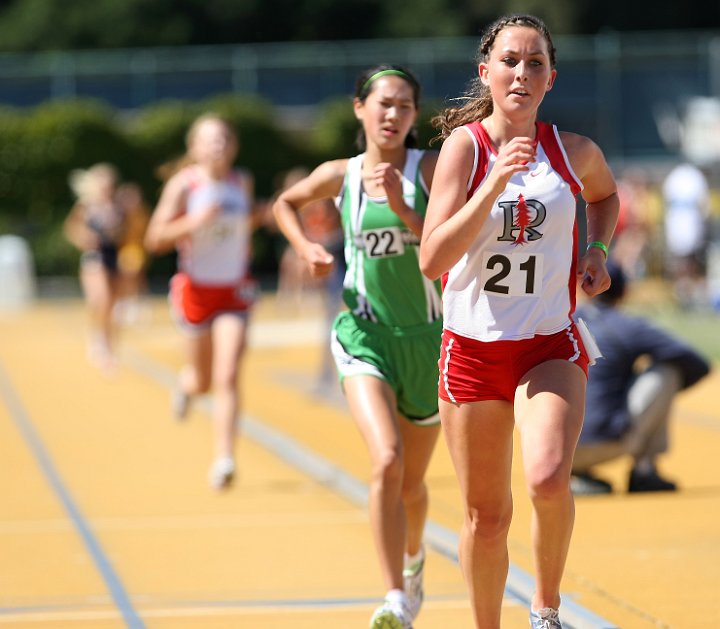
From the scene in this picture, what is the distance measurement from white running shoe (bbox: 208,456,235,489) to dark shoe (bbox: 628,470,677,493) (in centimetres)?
241

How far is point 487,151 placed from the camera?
5.29 metres

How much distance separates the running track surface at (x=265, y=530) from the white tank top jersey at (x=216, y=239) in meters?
1.36

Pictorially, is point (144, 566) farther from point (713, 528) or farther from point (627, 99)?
point (627, 99)

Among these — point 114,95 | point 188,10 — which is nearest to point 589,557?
point 114,95

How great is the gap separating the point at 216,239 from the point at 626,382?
294 centimetres

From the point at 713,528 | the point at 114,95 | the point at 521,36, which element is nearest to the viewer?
the point at 521,36

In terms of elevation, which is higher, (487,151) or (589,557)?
(487,151)

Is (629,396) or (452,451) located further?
(629,396)

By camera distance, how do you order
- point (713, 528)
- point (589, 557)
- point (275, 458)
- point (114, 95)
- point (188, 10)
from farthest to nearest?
point (188, 10), point (114, 95), point (275, 458), point (713, 528), point (589, 557)

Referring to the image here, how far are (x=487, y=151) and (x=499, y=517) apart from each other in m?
1.19

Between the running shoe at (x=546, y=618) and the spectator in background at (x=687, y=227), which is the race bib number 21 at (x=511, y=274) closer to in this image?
the running shoe at (x=546, y=618)

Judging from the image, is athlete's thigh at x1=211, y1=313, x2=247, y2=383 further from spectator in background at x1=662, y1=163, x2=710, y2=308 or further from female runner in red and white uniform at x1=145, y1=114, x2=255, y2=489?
spectator in background at x1=662, y1=163, x2=710, y2=308

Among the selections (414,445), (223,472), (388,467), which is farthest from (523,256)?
(223,472)

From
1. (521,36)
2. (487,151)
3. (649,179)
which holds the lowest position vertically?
(649,179)
